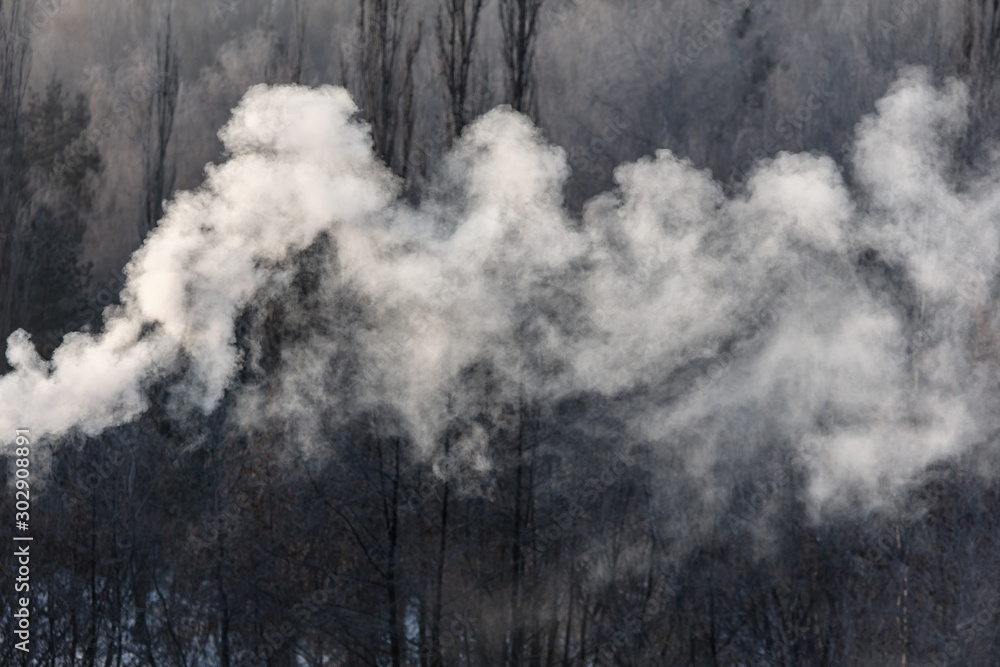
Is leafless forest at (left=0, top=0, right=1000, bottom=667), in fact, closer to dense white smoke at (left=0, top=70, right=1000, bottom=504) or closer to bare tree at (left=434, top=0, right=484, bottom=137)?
dense white smoke at (left=0, top=70, right=1000, bottom=504)

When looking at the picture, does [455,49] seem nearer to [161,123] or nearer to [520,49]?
[520,49]

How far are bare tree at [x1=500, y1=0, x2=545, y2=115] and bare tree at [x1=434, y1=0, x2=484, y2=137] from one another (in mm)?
481

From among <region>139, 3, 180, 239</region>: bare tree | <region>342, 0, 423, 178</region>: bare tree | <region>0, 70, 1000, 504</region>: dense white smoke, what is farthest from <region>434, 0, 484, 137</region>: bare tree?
<region>139, 3, 180, 239</region>: bare tree

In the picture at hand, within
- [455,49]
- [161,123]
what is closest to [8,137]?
[161,123]

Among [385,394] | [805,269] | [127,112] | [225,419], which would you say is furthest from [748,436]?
[127,112]

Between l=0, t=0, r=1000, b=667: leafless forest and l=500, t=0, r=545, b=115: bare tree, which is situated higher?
l=500, t=0, r=545, b=115: bare tree

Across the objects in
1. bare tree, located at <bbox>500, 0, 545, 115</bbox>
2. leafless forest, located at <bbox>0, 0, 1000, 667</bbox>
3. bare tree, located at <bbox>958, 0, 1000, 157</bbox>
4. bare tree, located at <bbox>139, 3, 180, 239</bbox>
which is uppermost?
bare tree, located at <bbox>139, 3, 180, 239</bbox>

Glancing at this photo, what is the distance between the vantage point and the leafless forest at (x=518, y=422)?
9.46 meters

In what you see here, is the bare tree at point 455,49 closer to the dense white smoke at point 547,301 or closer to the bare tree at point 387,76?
the bare tree at point 387,76

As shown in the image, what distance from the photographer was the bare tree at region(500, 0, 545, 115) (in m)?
15.7

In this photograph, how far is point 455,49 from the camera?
53.0 feet

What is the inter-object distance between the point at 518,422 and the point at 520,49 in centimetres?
754

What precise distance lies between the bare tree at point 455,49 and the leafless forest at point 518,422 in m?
2.89

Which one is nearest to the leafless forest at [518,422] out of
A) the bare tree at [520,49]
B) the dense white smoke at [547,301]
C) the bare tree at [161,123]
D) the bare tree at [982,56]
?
the dense white smoke at [547,301]
